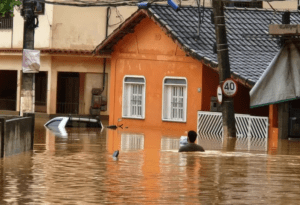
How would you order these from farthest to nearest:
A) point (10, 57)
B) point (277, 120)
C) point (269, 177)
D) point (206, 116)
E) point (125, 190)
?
point (10, 57) → point (206, 116) → point (277, 120) → point (269, 177) → point (125, 190)

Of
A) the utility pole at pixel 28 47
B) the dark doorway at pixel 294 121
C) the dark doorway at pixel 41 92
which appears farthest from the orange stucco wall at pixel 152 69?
the utility pole at pixel 28 47

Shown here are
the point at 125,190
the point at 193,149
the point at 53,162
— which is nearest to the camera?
the point at 125,190

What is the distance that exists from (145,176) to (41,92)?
34385 millimetres

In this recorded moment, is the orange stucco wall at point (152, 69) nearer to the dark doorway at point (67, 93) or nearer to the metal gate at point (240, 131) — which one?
the metal gate at point (240, 131)

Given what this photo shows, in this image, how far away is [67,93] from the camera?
51.8 metres

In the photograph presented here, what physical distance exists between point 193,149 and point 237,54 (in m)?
14.5

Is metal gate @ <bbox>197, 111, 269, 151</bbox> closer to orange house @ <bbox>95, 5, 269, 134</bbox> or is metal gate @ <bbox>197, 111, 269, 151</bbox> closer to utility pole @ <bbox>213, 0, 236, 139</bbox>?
utility pole @ <bbox>213, 0, 236, 139</bbox>

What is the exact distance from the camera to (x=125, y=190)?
625 inches

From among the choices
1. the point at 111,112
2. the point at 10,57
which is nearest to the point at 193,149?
the point at 111,112

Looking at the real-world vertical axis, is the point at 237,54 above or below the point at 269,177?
above

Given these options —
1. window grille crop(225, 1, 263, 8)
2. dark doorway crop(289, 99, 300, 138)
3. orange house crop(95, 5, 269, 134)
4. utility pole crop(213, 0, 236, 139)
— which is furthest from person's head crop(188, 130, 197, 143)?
window grille crop(225, 1, 263, 8)

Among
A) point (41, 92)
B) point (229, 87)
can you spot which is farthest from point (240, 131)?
point (41, 92)

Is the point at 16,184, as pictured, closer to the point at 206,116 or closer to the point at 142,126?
the point at 206,116

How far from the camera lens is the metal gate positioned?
1171 inches
